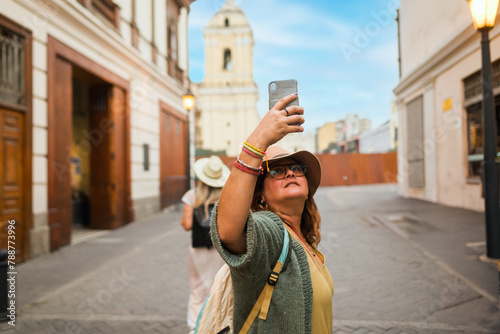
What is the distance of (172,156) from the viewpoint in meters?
14.8

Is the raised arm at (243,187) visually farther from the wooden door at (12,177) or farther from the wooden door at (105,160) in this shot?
the wooden door at (105,160)

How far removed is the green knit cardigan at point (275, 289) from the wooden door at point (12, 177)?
19.9 feet

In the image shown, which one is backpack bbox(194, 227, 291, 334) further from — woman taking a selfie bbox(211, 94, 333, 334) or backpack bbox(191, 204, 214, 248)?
backpack bbox(191, 204, 214, 248)

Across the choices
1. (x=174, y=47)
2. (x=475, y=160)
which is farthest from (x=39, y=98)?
(x=475, y=160)

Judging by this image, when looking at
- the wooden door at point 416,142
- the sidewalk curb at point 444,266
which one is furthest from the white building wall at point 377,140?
the sidewalk curb at point 444,266

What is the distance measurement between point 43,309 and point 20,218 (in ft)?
9.35

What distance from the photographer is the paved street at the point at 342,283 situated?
373 cm

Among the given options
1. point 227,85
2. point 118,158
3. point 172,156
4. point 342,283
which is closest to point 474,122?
point 342,283

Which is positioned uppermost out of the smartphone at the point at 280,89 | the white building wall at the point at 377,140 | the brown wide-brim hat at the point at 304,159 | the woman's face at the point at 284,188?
the white building wall at the point at 377,140

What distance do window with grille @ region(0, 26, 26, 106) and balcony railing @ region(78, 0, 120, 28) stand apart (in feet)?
8.66

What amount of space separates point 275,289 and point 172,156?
13.9 meters

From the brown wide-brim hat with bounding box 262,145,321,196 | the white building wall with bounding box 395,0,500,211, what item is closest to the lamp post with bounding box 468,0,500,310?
the white building wall with bounding box 395,0,500,211

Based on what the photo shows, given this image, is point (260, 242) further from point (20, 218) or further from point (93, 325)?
point (20, 218)

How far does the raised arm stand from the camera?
1187mm
